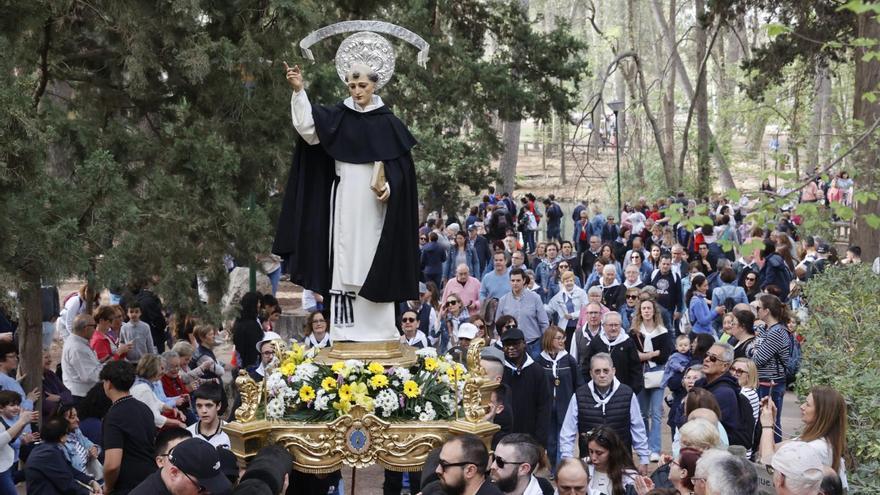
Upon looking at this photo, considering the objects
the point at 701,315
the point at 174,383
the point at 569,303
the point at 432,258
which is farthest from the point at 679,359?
the point at 432,258

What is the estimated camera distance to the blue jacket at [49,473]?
25.5 ft

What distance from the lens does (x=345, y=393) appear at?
6770mm

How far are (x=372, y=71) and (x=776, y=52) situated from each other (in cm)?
1794

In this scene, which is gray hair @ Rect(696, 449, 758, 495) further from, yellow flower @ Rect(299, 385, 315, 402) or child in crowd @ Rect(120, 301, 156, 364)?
child in crowd @ Rect(120, 301, 156, 364)

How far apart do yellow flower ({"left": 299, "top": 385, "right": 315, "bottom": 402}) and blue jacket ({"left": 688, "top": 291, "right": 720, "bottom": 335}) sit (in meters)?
8.70

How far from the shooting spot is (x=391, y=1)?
573 inches

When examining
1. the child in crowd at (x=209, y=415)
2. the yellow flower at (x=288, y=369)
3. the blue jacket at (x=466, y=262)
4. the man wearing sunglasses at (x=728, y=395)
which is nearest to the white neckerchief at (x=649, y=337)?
the man wearing sunglasses at (x=728, y=395)

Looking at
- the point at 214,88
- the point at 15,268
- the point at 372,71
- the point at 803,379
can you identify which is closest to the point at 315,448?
the point at 372,71

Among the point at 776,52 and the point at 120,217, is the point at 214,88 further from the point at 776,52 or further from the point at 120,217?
the point at 776,52

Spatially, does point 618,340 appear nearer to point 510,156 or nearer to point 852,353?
point 852,353

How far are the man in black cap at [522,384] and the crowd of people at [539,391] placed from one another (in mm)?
12

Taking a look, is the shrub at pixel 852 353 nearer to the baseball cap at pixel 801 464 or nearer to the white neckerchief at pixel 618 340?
the white neckerchief at pixel 618 340

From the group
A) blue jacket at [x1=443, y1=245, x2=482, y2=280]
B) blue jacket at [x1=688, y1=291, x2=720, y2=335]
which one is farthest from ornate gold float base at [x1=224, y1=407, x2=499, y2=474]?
blue jacket at [x1=443, y1=245, x2=482, y2=280]

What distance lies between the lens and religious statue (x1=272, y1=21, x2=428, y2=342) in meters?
7.13
